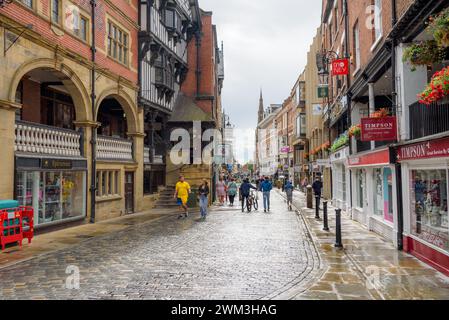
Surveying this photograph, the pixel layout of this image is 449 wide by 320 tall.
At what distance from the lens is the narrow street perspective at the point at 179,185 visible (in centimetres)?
658

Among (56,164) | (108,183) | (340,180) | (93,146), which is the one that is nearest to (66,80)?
(93,146)

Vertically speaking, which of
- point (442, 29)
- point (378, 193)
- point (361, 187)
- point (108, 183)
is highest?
point (442, 29)

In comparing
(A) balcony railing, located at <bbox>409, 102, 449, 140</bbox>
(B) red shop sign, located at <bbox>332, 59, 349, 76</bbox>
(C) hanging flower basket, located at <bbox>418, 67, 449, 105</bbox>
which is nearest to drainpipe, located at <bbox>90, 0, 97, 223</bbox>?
(B) red shop sign, located at <bbox>332, 59, 349, 76</bbox>

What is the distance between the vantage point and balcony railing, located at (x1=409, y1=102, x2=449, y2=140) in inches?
286

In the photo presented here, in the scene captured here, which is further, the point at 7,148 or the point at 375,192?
the point at 375,192

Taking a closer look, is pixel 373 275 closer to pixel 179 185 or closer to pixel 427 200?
pixel 427 200

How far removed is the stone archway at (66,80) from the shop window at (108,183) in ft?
9.49

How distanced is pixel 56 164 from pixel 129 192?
22.3ft

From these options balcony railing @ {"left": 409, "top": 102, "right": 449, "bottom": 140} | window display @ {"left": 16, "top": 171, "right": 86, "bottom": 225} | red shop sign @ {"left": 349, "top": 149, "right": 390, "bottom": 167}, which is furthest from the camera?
window display @ {"left": 16, "top": 171, "right": 86, "bottom": 225}

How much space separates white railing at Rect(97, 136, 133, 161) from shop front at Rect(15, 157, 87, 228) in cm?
175

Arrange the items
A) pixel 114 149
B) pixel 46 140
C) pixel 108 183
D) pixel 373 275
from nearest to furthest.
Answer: pixel 373 275, pixel 46 140, pixel 108 183, pixel 114 149

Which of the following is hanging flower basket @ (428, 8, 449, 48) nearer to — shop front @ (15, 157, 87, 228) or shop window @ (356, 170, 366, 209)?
shop window @ (356, 170, 366, 209)

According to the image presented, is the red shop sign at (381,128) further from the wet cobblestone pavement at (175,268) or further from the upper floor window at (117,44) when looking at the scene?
the upper floor window at (117,44)

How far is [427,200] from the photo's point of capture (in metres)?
8.34
